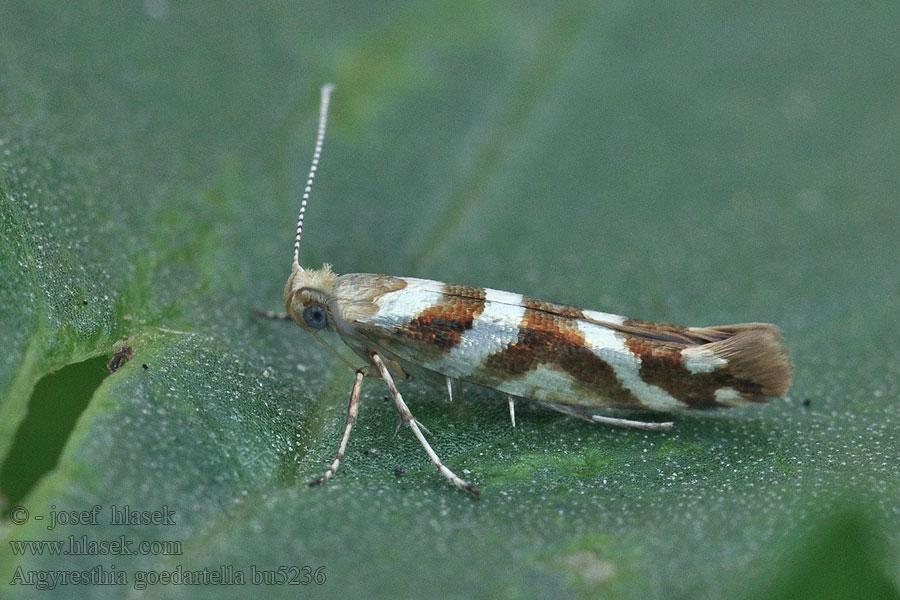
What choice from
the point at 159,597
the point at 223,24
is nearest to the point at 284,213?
the point at 223,24

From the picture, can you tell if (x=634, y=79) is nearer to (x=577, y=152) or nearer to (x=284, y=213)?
(x=577, y=152)

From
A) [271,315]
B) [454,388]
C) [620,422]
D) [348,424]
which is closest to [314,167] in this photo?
[271,315]

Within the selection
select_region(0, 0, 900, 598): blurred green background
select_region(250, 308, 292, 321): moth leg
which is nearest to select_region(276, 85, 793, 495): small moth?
select_region(0, 0, 900, 598): blurred green background

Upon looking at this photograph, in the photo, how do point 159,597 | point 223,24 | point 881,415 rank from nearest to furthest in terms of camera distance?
point 159,597
point 881,415
point 223,24

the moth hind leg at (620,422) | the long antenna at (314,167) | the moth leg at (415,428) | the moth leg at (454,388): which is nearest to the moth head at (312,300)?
the long antenna at (314,167)

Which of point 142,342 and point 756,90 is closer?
point 142,342

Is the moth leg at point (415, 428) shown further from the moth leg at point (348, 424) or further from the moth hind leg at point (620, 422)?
the moth hind leg at point (620, 422)

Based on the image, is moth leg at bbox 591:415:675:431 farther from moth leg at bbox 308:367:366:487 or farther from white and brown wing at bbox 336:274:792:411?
moth leg at bbox 308:367:366:487
